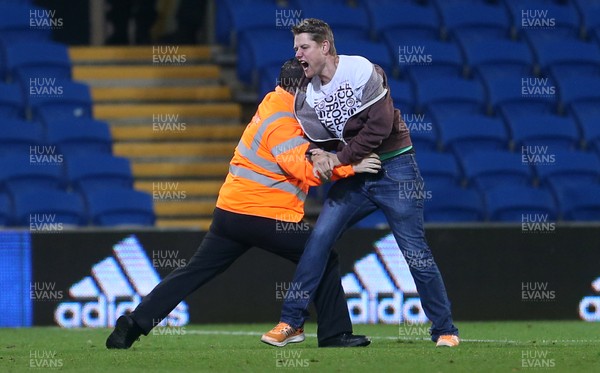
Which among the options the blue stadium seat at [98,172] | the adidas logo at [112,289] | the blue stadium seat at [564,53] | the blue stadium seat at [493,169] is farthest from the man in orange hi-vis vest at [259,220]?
the blue stadium seat at [564,53]

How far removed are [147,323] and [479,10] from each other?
8.17 meters

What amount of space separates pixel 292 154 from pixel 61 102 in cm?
584

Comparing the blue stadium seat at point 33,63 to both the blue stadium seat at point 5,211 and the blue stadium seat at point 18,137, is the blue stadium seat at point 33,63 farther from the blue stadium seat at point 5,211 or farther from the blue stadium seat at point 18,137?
the blue stadium seat at point 5,211

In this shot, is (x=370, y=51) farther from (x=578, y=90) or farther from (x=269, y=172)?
(x=269, y=172)

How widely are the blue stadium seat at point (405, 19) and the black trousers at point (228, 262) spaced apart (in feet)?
22.3

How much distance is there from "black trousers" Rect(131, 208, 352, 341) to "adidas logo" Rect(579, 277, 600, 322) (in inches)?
141

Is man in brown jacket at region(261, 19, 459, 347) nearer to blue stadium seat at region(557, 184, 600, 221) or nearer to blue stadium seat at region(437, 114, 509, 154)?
blue stadium seat at region(557, 184, 600, 221)

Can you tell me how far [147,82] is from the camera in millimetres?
13906

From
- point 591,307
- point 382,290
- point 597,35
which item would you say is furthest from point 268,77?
point 597,35

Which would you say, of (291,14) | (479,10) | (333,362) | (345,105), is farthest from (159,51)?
(333,362)

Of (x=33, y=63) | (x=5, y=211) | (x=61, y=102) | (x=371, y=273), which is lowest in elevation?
(x=371, y=273)

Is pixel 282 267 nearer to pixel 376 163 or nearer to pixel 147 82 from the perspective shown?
pixel 376 163

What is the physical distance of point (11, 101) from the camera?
12.2 m

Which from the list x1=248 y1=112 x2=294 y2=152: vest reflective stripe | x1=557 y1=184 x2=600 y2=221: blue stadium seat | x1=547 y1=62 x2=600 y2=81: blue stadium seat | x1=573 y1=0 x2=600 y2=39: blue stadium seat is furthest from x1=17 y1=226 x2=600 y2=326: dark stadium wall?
x1=573 y1=0 x2=600 y2=39: blue stadium seat
